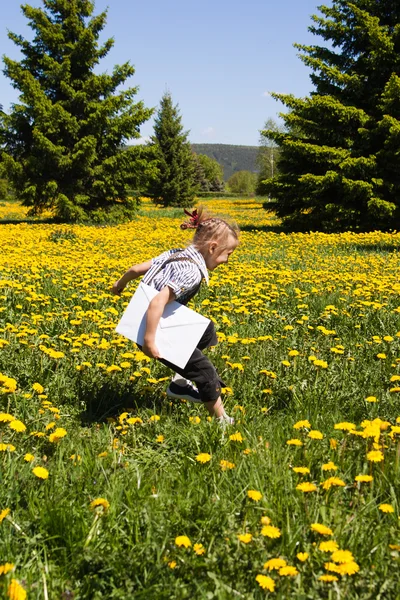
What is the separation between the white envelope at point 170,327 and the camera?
2971mm

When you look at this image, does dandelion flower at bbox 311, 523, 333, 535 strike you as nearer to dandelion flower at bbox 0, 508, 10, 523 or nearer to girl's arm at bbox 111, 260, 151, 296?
dandelion flower at bbox 0, 508, 10, 523

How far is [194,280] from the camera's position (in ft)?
9.91

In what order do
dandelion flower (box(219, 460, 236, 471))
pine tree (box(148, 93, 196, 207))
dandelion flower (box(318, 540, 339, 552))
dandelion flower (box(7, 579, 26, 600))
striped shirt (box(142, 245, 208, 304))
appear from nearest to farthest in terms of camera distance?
dandelion flower (box(7, 579, 26, 600))
dandelion flower (box(318, 540, 339, 552))
dandelion flower (box(219, 460, 236, 471))
striped shirt (box(142, 245, 208, 304))
pine tree (box(148, 93, 196, 207))

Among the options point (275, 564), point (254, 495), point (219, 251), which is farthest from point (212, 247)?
point (275, 564)

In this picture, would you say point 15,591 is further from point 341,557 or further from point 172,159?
point 172,159

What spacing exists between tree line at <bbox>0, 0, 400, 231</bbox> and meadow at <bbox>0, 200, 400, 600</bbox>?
11.3 meters

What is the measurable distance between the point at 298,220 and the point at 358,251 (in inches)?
224

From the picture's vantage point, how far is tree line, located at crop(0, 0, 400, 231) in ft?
49.6

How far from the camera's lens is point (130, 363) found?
148 inches

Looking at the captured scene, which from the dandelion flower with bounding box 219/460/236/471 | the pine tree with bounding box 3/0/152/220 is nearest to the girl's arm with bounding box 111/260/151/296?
the dandelion flower with bounding box 219/460/236/471

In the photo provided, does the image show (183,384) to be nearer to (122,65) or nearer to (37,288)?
(37,288)

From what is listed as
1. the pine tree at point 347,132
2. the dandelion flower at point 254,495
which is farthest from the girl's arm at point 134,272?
the pine tree at point 347,132

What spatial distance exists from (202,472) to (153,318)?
90 centimetres

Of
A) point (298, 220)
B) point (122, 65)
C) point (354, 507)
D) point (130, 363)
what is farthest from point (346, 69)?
point (354, 507)
